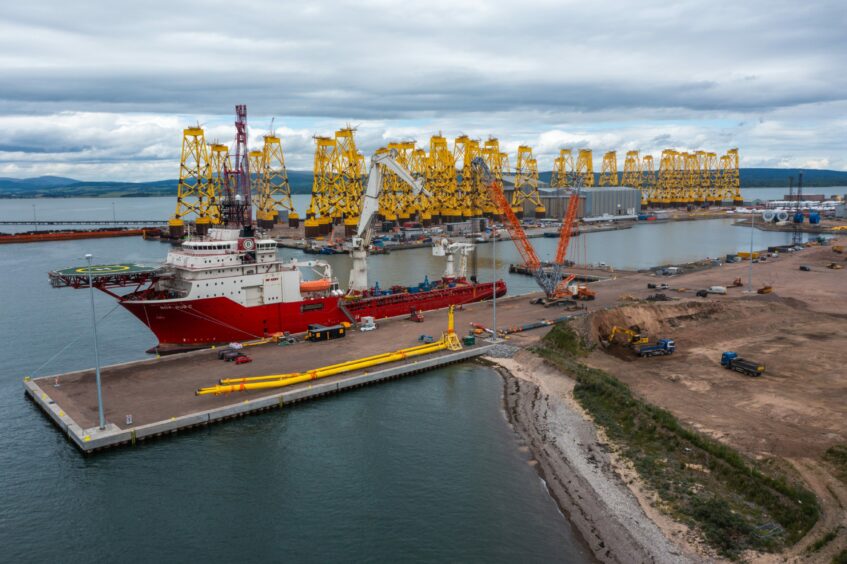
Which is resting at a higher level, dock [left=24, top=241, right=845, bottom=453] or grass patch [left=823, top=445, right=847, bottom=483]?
dock [left=24, top=241, right=845, bottom=453]

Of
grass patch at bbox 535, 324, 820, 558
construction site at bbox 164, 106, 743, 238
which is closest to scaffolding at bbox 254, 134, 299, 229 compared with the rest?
construction site at bbox 164, 106, 743, 238

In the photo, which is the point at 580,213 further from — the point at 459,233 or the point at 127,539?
the point at 127,539

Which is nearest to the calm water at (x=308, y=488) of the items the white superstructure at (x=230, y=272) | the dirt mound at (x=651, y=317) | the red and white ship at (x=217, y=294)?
the red and white ship at (x=217, y=294)

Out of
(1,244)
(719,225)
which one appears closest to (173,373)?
(1,244)

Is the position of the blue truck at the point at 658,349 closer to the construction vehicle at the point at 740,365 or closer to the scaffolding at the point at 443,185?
the construction vehicle at the point at 740,365

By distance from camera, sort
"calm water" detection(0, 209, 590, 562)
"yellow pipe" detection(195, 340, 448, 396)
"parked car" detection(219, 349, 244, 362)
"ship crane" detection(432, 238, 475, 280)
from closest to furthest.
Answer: "calm water" detection(0, 209, 590, 562) < "yellow pipe" detection(195, 340, 448, 396) < "parked car" detection(219, 349, 244, 362) < "ship crane" detection(432, 238, 475, 280)

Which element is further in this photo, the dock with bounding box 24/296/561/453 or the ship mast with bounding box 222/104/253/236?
the ship mast with bounding box 222/104/253/236

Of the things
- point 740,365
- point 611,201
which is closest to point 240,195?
point 740,365

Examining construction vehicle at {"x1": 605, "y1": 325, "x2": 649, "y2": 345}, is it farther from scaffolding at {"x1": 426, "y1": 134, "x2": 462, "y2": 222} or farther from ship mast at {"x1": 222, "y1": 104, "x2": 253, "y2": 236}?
scaffolding at {"x1": 426, "y1": 134, "x2": 462, "y2": 222}
